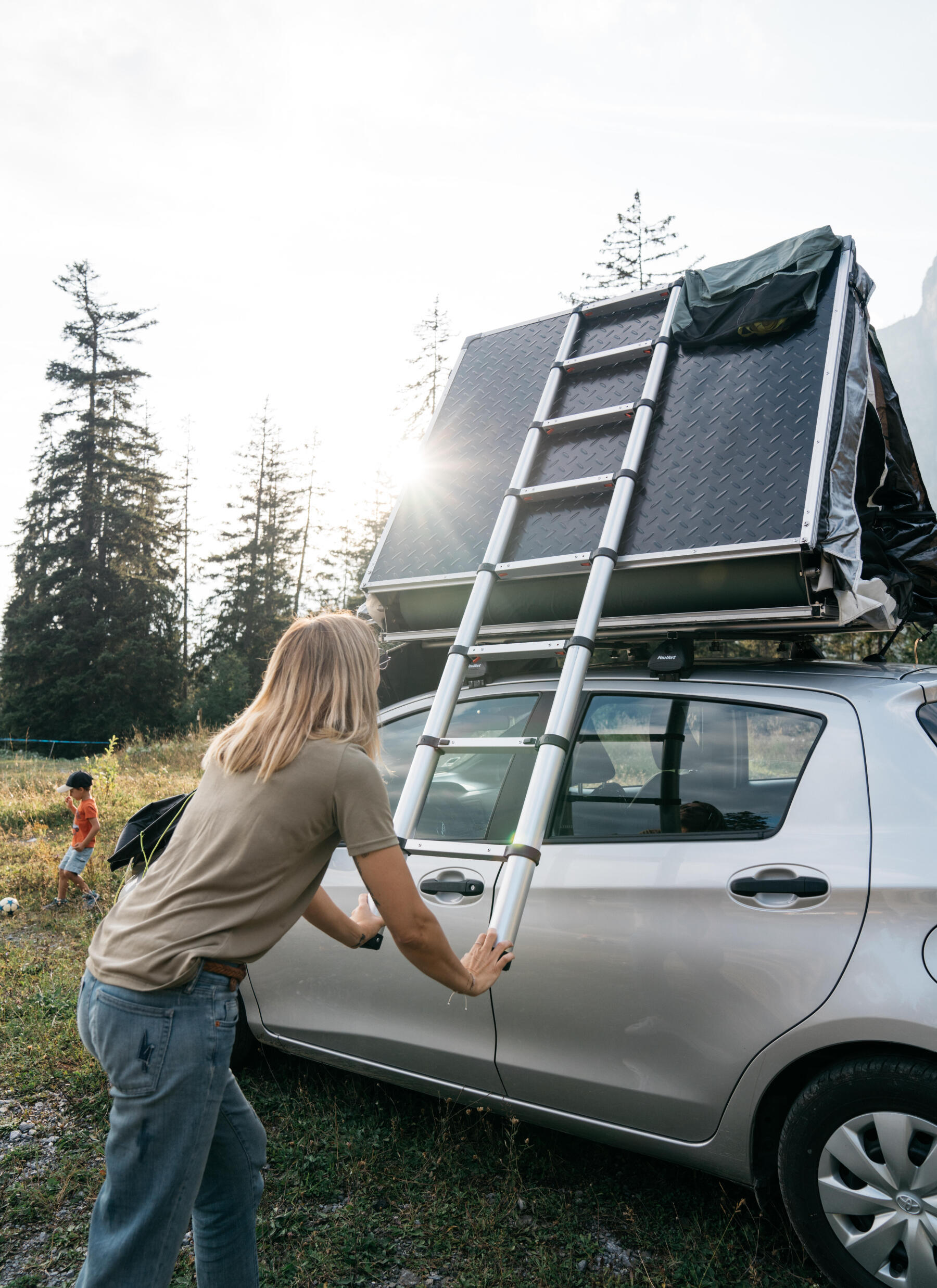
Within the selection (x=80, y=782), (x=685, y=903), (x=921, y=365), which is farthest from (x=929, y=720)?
(x=921, y=365)

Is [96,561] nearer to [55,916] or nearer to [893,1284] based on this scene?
[55,916]

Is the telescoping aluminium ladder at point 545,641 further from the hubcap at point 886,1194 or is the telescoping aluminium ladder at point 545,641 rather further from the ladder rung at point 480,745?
the hubcap at point 886,1194

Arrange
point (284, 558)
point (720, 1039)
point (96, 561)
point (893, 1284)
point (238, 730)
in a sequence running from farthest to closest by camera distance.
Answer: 1. point (284, 558)
2. point (96, 561)
3. point (720, 1039)
4. point (893, 1284)
5. point (238, 730)

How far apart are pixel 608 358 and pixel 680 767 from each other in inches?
77.3

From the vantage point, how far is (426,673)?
4.08m

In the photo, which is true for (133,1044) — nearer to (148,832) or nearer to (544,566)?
(148,832)

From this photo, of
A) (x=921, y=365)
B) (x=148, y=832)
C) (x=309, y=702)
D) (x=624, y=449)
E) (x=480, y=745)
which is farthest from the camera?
(x=921, y=365)

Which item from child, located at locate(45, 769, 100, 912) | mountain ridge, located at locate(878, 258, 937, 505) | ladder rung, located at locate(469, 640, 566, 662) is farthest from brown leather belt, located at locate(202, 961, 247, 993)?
mountain ridge, located at locate(878, 258, 937, 505)

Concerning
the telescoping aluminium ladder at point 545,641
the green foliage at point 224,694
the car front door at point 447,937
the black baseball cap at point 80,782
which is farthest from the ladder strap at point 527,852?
the green foliage at point 224,694

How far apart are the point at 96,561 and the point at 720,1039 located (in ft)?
108

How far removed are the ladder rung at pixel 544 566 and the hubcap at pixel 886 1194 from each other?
188 centimetres

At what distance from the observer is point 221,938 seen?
1.77 metres

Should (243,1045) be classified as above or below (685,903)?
below

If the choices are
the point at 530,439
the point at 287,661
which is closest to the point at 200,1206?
the point at 287,661
